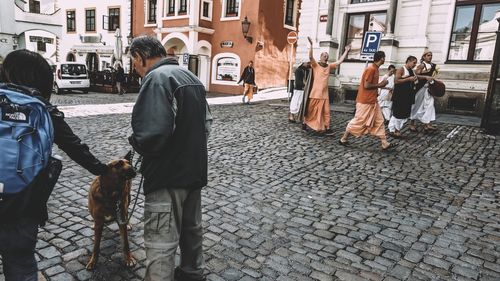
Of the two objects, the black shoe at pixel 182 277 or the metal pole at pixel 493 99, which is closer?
the black shoe at pixel 182 277

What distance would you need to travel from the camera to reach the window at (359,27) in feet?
50.2

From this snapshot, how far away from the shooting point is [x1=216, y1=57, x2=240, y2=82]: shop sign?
76.2ft

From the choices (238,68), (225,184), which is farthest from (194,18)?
(225,184)

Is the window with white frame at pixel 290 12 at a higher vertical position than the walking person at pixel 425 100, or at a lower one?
higher

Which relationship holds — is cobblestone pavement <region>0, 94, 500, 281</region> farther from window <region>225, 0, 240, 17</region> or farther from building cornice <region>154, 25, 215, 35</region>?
window <region>225, 0, 240, 17</region>

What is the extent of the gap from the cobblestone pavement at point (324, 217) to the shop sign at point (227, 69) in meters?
16.0

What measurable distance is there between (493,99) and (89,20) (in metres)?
30.3

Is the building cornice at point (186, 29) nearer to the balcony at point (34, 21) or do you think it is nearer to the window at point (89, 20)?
the window at point (89, 20)

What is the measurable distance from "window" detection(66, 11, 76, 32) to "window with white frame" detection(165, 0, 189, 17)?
12058mm

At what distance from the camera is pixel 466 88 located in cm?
1276

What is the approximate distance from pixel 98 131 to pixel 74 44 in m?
27.4

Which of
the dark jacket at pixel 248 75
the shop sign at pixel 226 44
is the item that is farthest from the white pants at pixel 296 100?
the shop sign at pixel 226 44

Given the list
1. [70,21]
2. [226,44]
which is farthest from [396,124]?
[70,21]

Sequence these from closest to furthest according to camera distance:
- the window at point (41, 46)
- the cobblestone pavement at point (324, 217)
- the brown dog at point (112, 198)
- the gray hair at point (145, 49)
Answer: the gray hair at point (145, 49) < the brown dog at point (112, 198) < the cobblestone pavement at point (324, 217) < the window at point (41, 46)
